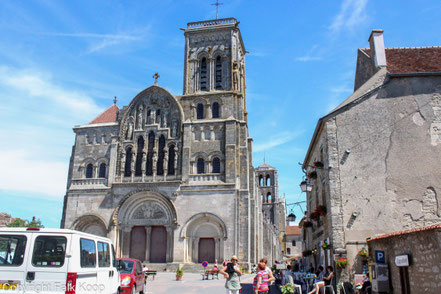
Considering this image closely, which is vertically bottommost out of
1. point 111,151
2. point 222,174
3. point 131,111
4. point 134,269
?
point 134,269

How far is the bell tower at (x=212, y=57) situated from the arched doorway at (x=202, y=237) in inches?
439

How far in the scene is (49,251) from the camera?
24.1 feet

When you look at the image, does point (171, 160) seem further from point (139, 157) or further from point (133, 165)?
point (133, 165)

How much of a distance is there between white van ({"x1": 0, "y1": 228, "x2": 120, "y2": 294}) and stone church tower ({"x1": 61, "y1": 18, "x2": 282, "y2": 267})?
20.3 metres

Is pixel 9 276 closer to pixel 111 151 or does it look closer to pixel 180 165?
pixel 180 165

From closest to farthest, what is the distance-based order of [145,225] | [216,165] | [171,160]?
1. [145,225]
2. [216,165]
3. [171,160]

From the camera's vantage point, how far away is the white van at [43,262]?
23.4 ft

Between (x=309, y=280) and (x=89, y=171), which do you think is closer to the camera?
(x=309, y=280)

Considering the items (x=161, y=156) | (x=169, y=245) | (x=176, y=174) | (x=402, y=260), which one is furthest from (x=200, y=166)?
(x=402, y=260)

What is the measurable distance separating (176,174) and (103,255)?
814 inches

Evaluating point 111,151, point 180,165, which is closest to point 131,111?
point 111,151

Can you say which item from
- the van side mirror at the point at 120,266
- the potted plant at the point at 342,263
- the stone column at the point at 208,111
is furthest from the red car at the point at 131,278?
the stone column at the point at 208,111

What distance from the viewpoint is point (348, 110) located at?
16125 millimetres

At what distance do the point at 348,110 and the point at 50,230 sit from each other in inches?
502
